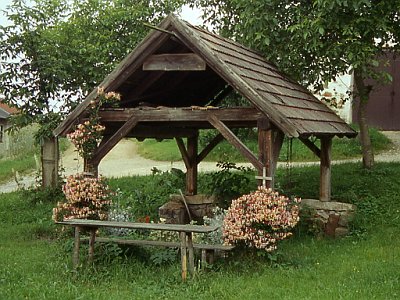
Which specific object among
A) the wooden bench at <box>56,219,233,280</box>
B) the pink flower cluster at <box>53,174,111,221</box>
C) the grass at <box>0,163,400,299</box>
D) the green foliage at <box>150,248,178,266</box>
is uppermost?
the pink flower cluster at <box>53,174,111,221</box>

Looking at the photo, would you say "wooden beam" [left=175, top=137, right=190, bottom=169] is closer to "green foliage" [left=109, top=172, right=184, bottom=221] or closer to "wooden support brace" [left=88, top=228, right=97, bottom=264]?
"green foliage" [left=109, top=172, right=184, bottom=221]

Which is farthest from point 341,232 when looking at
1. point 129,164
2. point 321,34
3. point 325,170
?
point 129,164

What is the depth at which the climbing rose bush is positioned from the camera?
23.7 ft

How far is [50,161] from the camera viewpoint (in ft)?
40.4

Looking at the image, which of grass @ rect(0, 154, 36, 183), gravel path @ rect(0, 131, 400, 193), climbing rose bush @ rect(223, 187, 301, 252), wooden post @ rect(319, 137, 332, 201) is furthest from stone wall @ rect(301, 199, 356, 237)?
grass @ rect(0, 154, 36, 183)

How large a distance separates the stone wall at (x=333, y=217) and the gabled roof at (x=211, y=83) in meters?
1.16

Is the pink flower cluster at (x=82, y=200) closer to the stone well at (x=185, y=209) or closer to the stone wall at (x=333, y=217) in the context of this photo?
the stone well at (x=185, y=209)

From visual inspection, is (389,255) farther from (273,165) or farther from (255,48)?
(255,48)

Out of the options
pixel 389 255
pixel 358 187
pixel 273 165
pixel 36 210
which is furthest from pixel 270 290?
pixel 36 210

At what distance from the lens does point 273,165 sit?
7645 mm

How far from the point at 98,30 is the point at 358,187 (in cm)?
679

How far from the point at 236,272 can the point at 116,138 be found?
2432 mm

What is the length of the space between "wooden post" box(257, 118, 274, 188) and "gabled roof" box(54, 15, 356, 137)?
0.22 metres

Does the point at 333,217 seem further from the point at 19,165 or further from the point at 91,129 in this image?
the point at 19,165
